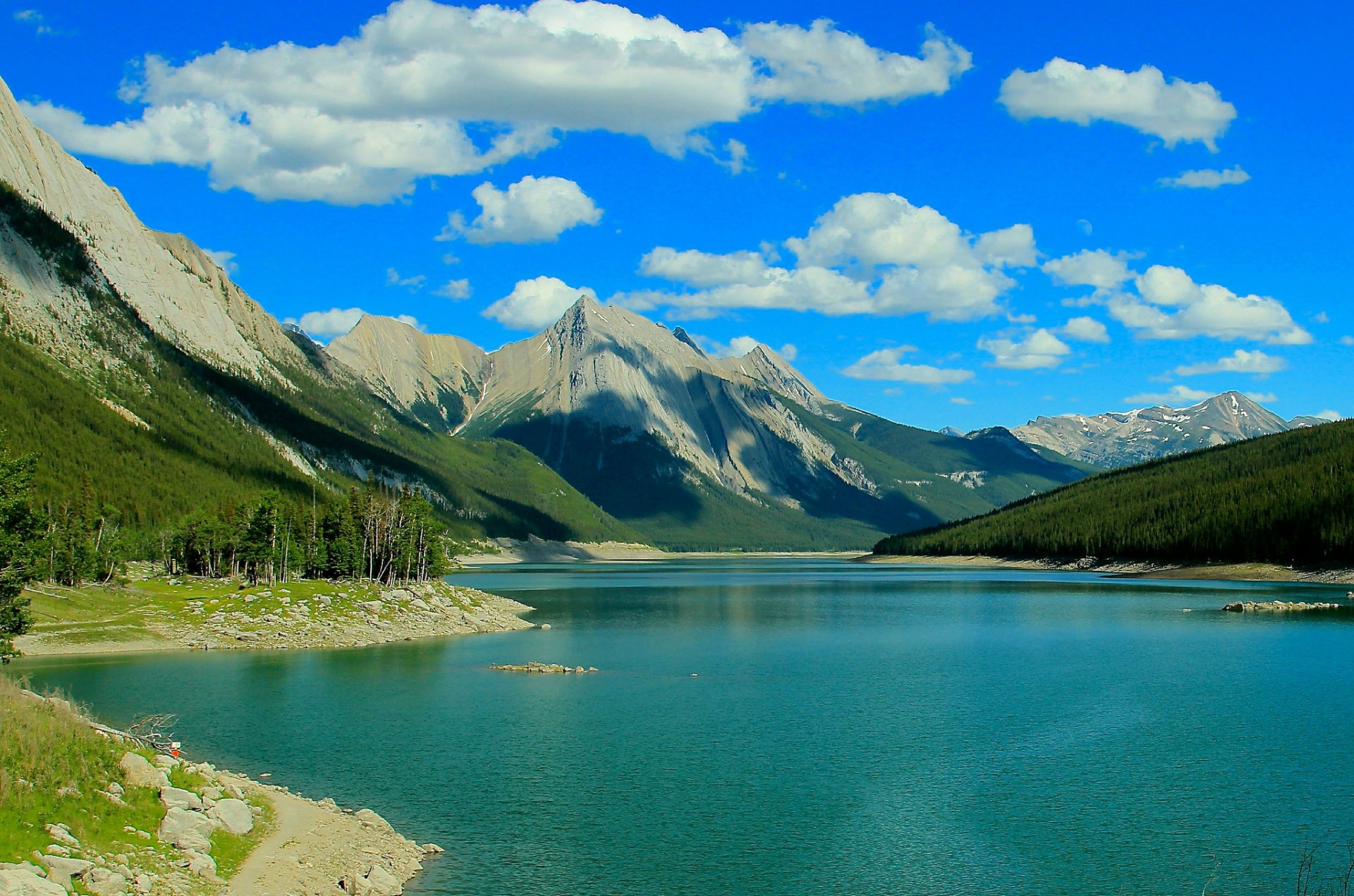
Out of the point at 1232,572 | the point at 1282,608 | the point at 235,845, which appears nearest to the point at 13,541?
the point at 235,845

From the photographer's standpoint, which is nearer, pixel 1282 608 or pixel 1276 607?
pixel 1276 607

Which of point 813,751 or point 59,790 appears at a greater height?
point 59,790

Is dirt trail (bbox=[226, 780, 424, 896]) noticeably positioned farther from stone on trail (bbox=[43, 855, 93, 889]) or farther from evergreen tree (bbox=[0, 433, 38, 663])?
evergreen tree (bbox=[0, 433, 38, 663])

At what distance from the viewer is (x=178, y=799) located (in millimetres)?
28969

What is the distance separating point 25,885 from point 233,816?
29.8 ft

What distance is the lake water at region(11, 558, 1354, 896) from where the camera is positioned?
31156mm

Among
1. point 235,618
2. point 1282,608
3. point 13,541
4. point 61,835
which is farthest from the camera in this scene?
point 1282,608

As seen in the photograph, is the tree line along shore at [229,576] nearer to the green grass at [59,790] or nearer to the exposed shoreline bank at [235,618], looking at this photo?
the exposed shoreline bank at [235,618]

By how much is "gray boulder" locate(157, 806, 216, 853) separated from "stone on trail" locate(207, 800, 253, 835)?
21.0 inches

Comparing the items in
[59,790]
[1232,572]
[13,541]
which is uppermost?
[13,541]

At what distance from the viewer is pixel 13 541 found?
176 feet

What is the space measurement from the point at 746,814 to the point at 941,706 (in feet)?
78.7

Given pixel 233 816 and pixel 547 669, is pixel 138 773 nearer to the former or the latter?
pixel 233 816

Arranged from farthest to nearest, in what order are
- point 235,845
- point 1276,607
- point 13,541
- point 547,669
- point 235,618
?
point 1276,607 < point 235,618 < point 547,669 < point 13,541 < point 235,845
